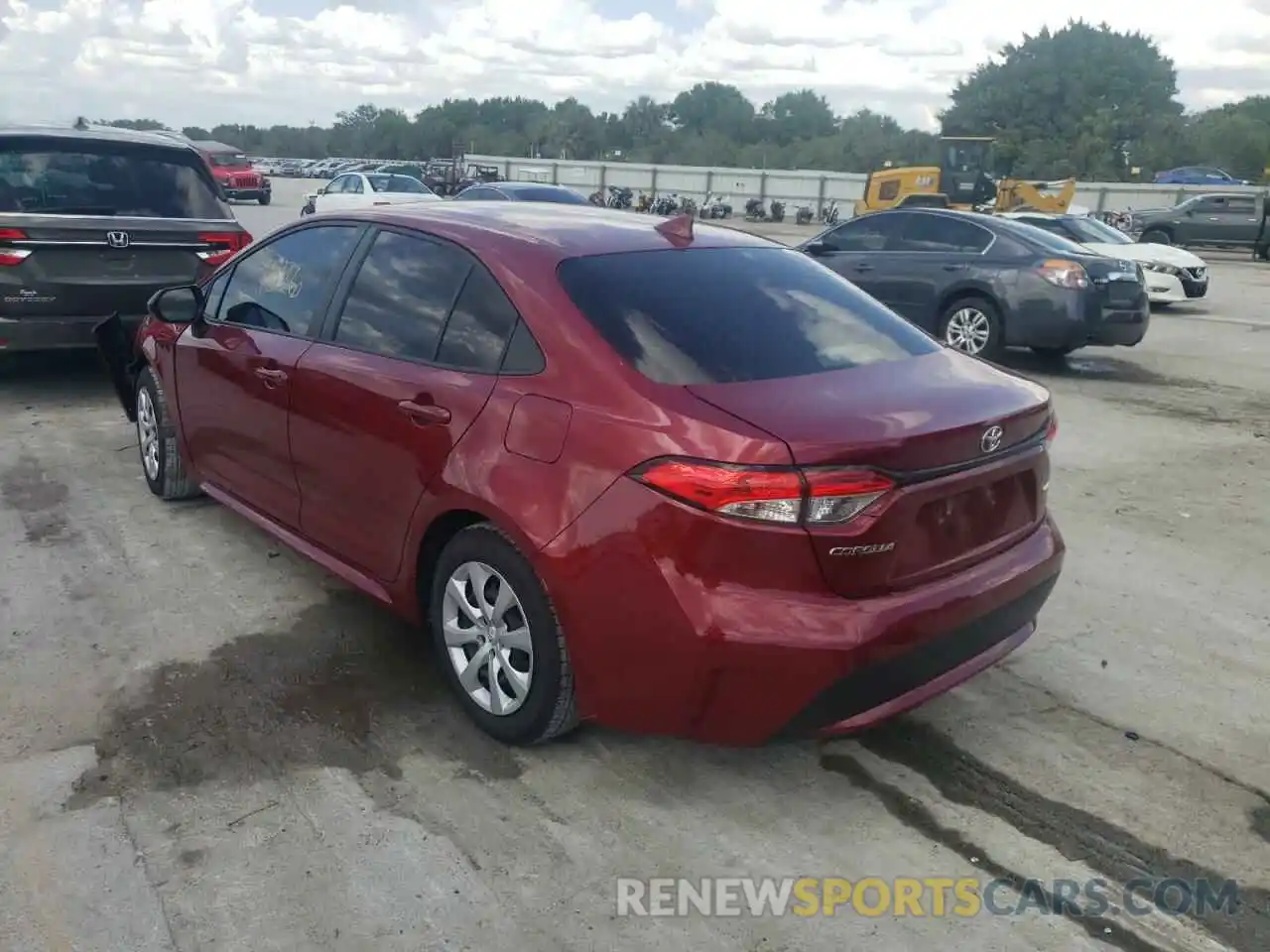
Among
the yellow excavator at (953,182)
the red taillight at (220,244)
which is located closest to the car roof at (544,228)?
the red taillight at (220,244)

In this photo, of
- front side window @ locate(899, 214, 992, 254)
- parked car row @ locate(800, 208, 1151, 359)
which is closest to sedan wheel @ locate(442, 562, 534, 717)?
parked car row @ locate(800, 208, 1151, 359)

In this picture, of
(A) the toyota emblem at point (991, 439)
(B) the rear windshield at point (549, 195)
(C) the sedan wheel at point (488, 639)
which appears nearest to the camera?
(A) the toyota emblem at point (991, 439)

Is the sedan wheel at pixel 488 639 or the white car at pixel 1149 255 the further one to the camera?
the white car at pixel 1149 255

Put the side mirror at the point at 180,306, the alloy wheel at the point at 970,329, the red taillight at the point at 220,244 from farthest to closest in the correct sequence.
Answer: the alloy wheel at the point at 970,329
the red taillight at the point at 220,244
the side mirror at the point at 180,306

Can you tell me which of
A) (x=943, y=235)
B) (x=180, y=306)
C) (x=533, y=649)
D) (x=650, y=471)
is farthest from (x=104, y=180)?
(x=943, y=235)

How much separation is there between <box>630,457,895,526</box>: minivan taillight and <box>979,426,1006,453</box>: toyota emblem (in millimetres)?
447

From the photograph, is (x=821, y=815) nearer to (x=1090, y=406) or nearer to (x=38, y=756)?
(x=38, y=756)

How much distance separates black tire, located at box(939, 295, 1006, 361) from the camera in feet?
34.2

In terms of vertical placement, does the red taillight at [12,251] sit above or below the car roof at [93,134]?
below

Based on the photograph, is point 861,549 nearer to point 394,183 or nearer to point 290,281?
point 290,281

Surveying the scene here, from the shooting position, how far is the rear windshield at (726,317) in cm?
321

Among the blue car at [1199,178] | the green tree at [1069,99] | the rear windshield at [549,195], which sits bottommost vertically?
the rear windshield at [549,195]

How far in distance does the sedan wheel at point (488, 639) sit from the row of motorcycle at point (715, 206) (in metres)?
39.2

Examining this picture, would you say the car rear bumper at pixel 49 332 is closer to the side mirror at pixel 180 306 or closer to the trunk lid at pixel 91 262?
the trunk lid at pixel 91 262
